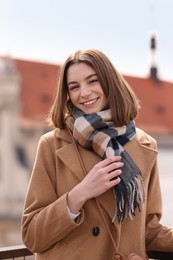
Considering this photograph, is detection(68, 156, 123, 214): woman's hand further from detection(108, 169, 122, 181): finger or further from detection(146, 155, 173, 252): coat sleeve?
detection(146, 155, 173, 252): coat sleeve

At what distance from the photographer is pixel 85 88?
1.26 meters

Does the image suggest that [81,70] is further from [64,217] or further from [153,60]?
[153,60]

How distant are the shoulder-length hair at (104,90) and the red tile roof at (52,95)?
794 inches

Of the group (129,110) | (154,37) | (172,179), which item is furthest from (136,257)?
(154,37)

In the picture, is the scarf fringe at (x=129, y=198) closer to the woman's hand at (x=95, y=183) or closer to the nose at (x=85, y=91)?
the woman's hand at (x=95, y=183)

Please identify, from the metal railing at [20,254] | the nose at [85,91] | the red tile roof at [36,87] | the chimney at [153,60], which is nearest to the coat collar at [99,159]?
the nose at [85,91]

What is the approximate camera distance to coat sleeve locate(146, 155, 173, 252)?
4.46ft

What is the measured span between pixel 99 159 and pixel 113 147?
0.05 metres

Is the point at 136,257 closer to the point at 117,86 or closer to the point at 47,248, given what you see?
the point at 47,248

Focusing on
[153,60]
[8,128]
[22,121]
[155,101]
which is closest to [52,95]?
[22,121]

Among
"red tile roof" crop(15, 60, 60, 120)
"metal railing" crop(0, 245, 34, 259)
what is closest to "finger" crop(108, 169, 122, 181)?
"metal railing" crop(0, 245, 34, 259)

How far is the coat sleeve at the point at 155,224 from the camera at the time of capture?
4.46 feet

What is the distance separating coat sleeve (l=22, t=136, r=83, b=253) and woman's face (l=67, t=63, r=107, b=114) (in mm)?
153

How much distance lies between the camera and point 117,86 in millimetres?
1290
